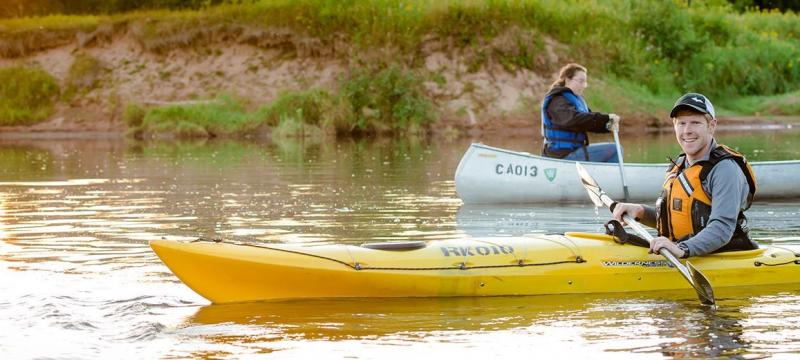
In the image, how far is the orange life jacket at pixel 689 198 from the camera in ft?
23.8

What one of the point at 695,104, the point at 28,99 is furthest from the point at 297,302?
the point at 28,99

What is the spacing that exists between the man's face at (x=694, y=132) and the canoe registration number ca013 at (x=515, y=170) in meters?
5.64

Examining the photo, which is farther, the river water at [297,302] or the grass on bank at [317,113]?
the grass on bank at [317,113]

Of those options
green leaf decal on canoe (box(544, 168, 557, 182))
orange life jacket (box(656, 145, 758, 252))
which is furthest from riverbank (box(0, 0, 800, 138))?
orange life jacket (box(656, 145, 758, 252))

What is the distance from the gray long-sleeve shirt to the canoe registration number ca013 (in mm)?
5598

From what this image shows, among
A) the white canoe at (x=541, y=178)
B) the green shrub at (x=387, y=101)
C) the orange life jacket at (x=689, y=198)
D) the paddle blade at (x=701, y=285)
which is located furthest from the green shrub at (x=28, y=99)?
the paddle blade at (x=701, y=285)

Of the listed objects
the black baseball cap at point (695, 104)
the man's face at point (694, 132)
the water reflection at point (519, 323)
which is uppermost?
the black baseball cap at point (695, 104)

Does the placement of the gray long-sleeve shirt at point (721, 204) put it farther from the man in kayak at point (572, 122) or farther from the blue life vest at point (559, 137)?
the blue life vest at point (559, 137)

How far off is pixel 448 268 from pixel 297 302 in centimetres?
88

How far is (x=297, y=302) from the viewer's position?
744 cm

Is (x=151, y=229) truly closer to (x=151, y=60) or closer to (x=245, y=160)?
(x=245, y=160)

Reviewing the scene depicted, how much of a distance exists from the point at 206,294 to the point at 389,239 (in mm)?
3081

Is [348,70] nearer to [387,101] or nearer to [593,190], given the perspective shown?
[387,101]

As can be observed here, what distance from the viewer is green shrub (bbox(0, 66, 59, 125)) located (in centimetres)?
3284
